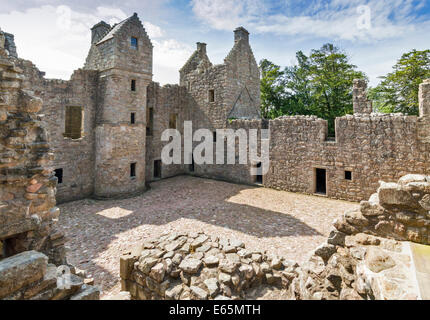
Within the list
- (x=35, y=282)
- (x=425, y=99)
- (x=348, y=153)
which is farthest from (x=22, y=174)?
(x=425, y=99)

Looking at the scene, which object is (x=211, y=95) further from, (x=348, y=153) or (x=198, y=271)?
(x=198, y=271)

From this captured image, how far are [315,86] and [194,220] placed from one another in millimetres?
19025

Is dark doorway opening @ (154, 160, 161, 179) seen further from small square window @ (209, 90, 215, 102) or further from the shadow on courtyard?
small square window @ (209, 90, 215, 102)

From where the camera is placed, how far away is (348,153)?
11492 mm

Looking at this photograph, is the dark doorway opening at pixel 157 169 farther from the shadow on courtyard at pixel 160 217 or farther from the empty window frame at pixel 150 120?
the shadow on courtyard at pixel 160 217

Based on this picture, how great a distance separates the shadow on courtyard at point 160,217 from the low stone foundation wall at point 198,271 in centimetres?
120

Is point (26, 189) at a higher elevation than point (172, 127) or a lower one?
lower

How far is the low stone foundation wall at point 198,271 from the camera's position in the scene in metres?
4.25

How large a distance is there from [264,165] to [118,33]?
1106 centimetres

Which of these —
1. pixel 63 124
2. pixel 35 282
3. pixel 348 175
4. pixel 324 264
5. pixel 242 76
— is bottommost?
pixel 324 264

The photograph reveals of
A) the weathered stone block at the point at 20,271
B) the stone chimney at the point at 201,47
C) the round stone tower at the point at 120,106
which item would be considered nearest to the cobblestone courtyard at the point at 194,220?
the round stone tower at the point at 120,106

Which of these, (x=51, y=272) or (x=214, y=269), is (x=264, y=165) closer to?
(x=214, y=269)

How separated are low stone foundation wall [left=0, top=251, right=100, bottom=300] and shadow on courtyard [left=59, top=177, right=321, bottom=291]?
2.29 m
